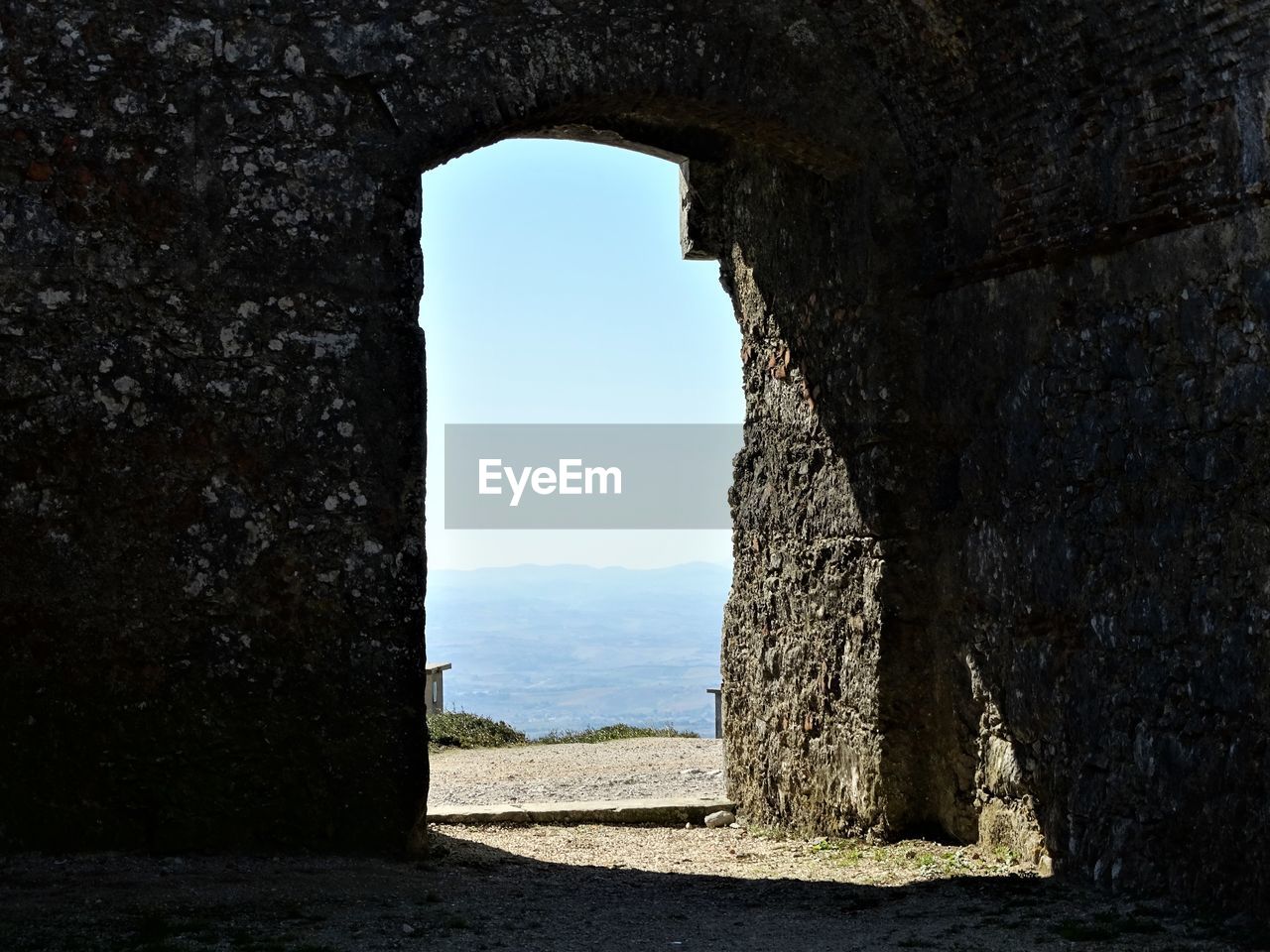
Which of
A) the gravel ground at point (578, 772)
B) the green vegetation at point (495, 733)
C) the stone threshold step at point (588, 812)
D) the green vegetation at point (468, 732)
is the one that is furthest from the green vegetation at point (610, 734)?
the stone threshold step at point (588, 812)

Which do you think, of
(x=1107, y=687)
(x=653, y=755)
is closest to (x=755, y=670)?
(x=1107, y=687)

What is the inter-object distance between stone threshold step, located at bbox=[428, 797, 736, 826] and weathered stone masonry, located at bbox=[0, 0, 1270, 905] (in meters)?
1.87

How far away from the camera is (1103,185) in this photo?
450 centimetres

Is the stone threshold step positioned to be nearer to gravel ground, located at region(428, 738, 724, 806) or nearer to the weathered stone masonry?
gravel ground, located at region(428, 738, 724, 806)

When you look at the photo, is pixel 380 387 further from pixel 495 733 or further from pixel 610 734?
pixel 610 734

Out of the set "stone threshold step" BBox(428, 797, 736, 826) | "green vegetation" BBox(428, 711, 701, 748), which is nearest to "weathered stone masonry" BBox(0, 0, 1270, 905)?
"stone threshold step" BBox(428, 797, 736, 826)

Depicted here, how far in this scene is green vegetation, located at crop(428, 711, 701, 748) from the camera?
11.2 meters

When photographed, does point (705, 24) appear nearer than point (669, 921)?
No

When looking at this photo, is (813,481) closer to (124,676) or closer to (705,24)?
(705,24)

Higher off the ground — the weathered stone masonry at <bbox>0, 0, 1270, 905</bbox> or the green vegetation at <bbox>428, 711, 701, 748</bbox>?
the weathered stone masonry at <bbox>0, 0, 1270, 905</bbox>

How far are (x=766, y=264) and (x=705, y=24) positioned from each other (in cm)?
125

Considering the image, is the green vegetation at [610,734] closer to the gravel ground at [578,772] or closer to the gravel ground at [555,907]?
the gravel ground at [578,772]

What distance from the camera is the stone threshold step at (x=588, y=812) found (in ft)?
22.3

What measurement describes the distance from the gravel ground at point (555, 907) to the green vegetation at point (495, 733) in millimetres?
5853
